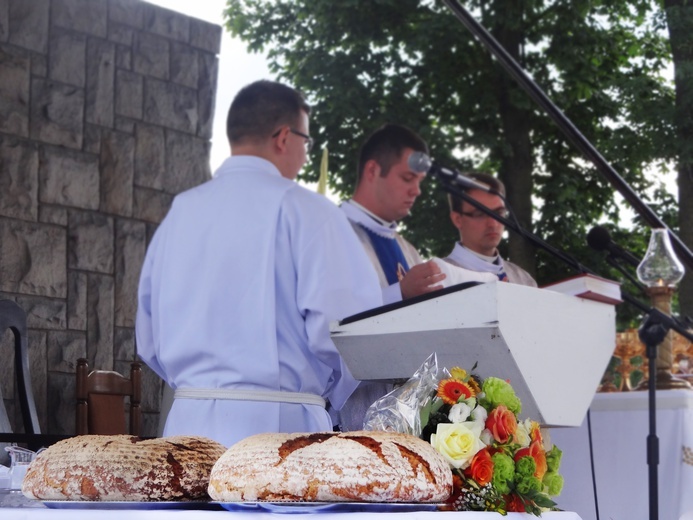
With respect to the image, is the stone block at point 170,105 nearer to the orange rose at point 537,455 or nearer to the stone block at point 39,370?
the stone block at point 39,370

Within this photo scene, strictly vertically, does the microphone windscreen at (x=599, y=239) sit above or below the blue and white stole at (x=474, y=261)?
below

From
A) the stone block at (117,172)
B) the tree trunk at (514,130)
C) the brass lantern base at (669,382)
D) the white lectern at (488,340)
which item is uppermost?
the tree trunk at (514,130)

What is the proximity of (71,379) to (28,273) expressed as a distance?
53 centimetres

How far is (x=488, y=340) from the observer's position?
2.07 metres

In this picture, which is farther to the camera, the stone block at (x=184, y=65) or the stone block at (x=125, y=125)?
the stone block at (x=184, y=65)

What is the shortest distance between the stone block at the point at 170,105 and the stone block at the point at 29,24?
0.60 m

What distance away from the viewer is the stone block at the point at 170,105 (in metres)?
5.11

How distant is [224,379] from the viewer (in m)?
2.50

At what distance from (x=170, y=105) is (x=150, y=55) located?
270mm

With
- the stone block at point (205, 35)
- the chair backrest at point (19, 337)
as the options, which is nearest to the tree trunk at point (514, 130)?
the stone block at point (205, 35)

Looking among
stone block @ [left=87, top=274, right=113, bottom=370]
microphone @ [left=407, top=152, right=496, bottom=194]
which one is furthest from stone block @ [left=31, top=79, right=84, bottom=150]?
microphone @ [left=407, top=152, right=496, bottom=194]

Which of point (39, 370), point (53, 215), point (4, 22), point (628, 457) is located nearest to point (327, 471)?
point (628, 457)

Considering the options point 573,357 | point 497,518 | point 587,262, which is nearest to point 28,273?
point 573,357

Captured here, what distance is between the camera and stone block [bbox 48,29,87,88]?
4727 mm
